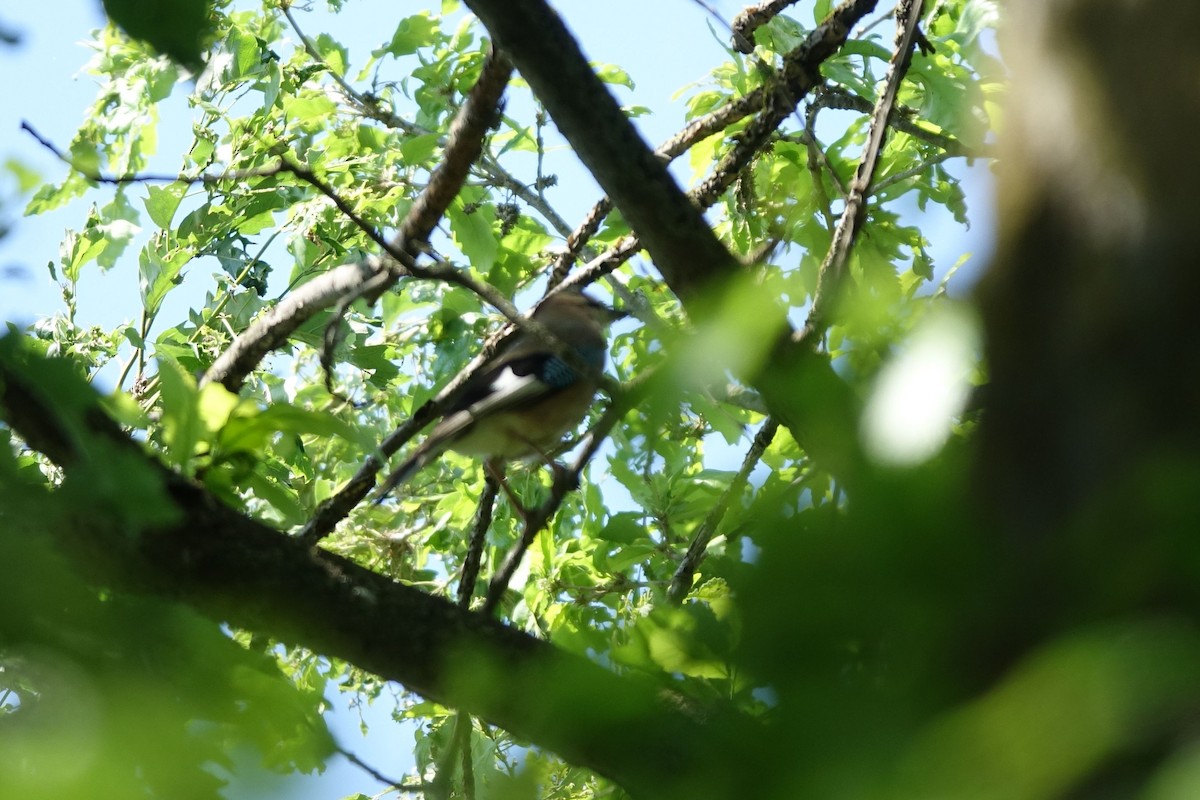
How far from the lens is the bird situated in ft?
17.4

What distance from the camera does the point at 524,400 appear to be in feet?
19.0

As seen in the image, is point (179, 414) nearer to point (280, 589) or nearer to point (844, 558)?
point (280, 589)

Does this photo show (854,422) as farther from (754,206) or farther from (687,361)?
(754,206)

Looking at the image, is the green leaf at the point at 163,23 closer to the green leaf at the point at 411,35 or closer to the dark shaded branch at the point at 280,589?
the dark shaded branch at the point at 280,589

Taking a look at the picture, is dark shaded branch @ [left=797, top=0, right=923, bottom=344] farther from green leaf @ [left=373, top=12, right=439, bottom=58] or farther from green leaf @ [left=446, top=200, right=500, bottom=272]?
green leaf @ [left=373, top=12, right=439, bottom=58]

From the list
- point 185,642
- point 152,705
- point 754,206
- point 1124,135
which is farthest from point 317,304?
point 1124,135

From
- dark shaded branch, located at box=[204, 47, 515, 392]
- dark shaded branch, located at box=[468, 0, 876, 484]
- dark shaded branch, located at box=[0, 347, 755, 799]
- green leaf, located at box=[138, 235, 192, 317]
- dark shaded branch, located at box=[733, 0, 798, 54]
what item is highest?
dark shaded branch, located at box=[733, 0, 798, 54]

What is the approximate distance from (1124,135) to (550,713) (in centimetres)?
65

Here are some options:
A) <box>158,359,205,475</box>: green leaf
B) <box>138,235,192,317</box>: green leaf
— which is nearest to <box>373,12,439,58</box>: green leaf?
<box>138,235,192,317</box>: green leaf

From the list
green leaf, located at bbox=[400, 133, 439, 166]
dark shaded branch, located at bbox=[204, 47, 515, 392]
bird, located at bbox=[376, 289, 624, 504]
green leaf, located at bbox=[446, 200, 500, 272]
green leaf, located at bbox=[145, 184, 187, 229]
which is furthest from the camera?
bird, located at bbox=[376, 289, 624, 504]

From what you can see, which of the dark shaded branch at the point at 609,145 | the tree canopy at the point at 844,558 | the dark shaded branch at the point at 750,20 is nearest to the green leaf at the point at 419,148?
the dark shaded branch at the point at 750,20

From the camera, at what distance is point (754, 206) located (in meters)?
4.65


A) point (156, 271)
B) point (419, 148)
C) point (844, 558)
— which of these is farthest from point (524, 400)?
point (844, 558)

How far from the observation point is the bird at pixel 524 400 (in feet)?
17.4
